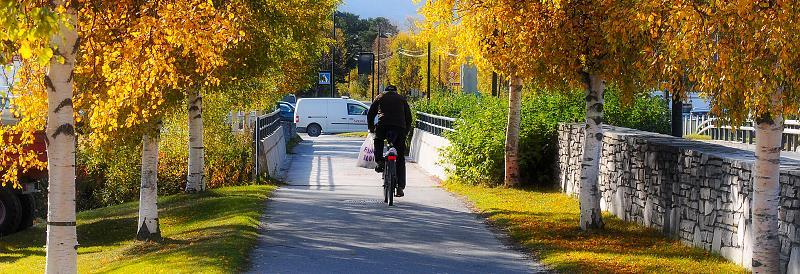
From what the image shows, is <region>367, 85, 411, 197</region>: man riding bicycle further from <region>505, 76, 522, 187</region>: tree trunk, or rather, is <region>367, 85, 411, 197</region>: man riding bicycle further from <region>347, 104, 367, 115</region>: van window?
<region>347, 104, 367, 115</region>: van window

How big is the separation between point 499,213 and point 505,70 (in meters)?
2.36

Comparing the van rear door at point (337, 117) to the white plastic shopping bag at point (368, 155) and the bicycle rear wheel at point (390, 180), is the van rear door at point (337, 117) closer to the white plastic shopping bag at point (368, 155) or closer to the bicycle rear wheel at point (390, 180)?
the white plastic shopping bag at point (368, 155)

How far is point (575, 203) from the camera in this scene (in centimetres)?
1808

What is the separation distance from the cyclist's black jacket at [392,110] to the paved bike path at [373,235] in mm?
1253

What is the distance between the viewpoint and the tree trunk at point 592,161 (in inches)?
571

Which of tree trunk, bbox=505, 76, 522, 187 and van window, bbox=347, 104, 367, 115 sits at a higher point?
van window, bbox=347, 104, 367, 115

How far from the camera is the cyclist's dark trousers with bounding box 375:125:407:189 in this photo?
1730cm

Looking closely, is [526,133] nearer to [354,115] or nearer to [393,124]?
[393,124]

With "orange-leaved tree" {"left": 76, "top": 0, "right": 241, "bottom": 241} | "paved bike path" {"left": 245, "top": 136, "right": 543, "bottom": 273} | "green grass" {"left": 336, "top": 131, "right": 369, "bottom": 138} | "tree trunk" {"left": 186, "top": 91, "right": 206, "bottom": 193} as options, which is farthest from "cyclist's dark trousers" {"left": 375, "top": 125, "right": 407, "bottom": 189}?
"green grass" {"left": 336, "top": 131, "right": 369, "bottom": 138}

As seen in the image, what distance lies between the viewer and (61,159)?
9.48m

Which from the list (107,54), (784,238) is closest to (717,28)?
(784,238)

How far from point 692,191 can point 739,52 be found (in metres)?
4.12

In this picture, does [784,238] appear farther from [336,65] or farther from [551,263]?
[336,65]

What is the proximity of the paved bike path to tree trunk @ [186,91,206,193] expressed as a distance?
5.01 feet
